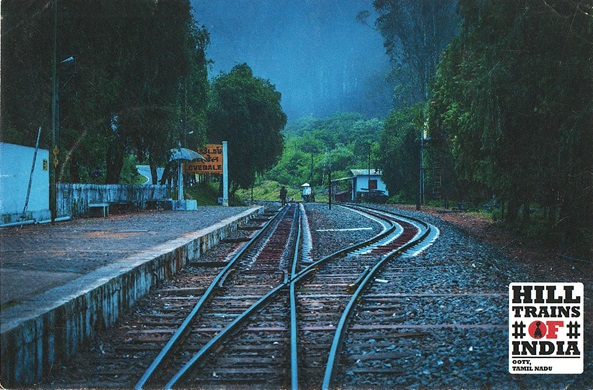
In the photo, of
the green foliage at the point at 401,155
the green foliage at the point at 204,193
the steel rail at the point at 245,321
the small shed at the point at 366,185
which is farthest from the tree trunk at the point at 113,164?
the small shed at the point at 366,185

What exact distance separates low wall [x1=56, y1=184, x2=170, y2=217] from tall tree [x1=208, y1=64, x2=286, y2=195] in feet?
54.9

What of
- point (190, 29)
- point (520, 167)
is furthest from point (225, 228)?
point (190, 29)

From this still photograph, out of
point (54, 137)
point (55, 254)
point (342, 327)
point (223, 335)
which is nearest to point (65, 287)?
point (223, 335)

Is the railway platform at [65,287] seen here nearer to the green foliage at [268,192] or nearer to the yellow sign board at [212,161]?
the yellow sign board at [212,161]

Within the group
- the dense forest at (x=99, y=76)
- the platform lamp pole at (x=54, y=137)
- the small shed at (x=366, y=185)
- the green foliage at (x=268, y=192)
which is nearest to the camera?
the platform lamp pole at (x=54, y=137)

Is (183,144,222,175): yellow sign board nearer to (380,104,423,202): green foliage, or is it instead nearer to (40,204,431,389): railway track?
(380,104,423,202): green foliage

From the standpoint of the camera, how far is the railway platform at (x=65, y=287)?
419cm

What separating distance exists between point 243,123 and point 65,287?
1667 inches

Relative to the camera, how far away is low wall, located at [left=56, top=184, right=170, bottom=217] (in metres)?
19.6

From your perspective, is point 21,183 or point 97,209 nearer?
point 21,183

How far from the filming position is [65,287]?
18.9 ft

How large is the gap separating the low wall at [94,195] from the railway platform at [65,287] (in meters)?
7.64

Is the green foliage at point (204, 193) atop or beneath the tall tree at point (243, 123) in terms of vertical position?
beneath

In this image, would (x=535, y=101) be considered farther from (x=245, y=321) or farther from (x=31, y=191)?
(x=31, y=191)
